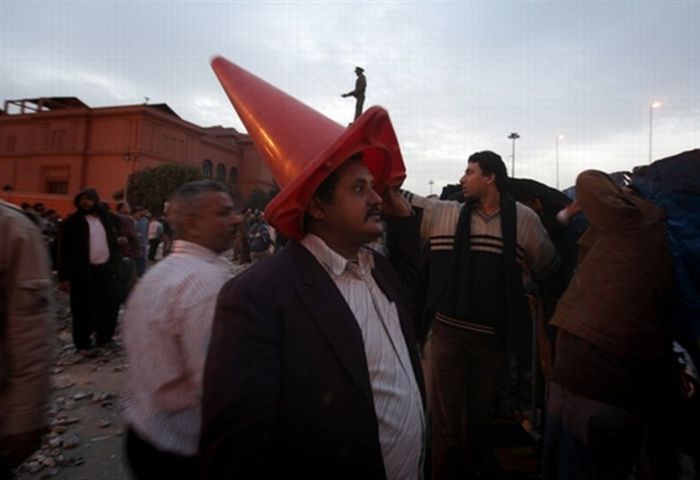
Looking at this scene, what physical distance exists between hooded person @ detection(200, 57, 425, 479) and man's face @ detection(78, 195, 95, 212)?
4.44m

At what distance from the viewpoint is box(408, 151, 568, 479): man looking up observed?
9.08 feet

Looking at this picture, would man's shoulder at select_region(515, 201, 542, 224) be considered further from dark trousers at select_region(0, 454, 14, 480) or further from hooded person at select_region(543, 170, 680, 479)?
dark trousers at select_region(0, 454, 14, 480)

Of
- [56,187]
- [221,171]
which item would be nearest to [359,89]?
[221,171]

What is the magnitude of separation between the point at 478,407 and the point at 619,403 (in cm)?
94

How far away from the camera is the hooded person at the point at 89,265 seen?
5.26 meters

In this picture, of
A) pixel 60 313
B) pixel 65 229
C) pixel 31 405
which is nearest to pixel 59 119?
pixel 60 313

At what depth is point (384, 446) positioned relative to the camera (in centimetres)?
134

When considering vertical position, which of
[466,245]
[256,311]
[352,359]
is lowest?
[352,359]

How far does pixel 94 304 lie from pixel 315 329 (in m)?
5.51

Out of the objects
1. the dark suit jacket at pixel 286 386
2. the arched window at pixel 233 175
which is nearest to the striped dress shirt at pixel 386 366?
the dark suit jacket at pixel 286 386

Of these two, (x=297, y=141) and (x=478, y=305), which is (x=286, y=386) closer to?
(x=297, y=141)

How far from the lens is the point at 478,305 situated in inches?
109

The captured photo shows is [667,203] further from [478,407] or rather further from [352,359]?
[352,359]

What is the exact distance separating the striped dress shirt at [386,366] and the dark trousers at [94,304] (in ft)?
16.9
